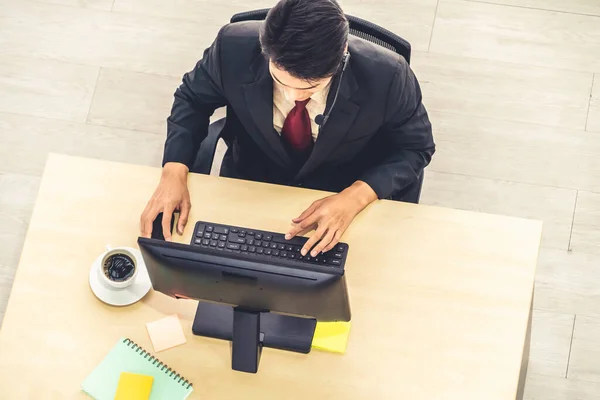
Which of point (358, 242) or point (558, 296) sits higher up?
point (358, 242)

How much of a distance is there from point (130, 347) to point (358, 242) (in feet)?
1.91

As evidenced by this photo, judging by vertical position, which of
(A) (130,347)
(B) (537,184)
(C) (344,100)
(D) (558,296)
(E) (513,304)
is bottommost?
(D) (558,296)

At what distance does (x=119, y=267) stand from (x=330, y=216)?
51 centimetres

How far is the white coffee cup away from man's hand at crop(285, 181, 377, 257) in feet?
1.21

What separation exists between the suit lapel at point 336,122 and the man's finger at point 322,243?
25 centimetres

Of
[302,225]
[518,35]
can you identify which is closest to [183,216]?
[302,225]

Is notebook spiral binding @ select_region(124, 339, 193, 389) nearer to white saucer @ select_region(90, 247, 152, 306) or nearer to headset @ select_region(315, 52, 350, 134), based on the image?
white saucer @ select_region(90, 247, 152, 306)

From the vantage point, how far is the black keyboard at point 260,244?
6.48ft

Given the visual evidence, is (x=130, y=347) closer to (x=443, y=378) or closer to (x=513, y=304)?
(x=443, y=378)

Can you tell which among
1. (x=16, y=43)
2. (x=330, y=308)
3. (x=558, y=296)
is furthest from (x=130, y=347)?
(x=16, y=43)

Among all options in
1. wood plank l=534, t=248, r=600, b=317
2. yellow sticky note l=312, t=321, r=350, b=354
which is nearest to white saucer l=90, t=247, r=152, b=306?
yellow sticky note l=312, t=321, r=350, b=354

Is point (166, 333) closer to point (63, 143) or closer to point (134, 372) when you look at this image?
point (134, 372)

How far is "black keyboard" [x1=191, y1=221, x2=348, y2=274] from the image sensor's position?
1.98m

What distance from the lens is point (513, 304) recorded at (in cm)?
195
